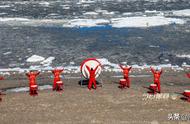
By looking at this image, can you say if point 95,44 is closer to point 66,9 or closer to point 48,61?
point 48,61

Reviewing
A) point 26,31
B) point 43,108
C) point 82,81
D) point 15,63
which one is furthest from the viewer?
point 26,31

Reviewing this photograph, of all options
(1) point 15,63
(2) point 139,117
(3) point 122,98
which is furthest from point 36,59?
(2) point 139,117

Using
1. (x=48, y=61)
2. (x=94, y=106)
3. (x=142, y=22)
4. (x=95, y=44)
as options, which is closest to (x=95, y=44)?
(x=95, y=44)

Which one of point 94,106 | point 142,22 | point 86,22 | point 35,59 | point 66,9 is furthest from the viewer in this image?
point 66,9

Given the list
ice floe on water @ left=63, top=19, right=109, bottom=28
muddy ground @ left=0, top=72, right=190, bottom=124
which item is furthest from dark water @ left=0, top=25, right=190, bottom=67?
muddy ground @ left=0, top=72, right=190, bottom=124

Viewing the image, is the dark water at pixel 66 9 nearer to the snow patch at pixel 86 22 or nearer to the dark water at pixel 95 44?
the snow patch at pixel 86 22

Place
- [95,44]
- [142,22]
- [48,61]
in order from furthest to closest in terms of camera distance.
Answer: [142,22] → [95,44] → [48,61]

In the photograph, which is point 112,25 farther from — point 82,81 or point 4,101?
point 4,101

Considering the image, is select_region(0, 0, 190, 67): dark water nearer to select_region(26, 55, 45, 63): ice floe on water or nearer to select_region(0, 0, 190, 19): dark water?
select_region(26, 55, 45, 63): ice floe on water

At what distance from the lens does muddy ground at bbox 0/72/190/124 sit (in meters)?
12.1

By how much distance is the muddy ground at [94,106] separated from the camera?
1212 centimetres

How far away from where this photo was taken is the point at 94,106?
13.4 meters

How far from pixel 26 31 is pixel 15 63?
1236 cm

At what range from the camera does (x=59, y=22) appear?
41375 millimetres
